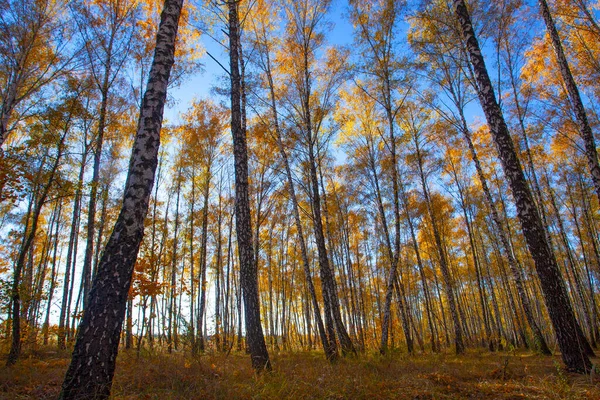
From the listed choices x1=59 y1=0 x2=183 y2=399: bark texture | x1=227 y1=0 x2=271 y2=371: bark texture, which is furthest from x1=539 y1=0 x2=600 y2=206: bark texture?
x1=59 y1=0 x2=183 y2=399: bark texture

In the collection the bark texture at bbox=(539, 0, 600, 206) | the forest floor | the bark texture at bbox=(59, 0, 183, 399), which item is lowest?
the forest floor

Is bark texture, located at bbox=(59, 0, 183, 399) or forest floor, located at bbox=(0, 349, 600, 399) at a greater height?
bark texture, located at bbox=(59, 0, 183, 399)

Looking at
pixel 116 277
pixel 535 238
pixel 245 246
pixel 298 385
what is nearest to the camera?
pixel 116 277

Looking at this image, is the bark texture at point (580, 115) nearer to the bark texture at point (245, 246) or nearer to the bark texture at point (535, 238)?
the bark texture at point (535, 238)

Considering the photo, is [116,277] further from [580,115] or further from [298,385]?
[580,115]

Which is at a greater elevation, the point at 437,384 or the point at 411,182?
the point at 411,182

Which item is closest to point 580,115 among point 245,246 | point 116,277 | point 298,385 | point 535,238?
point 535,238

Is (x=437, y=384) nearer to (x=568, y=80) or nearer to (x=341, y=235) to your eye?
(x=568, y=80)

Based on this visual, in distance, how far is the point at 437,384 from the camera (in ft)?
14.2

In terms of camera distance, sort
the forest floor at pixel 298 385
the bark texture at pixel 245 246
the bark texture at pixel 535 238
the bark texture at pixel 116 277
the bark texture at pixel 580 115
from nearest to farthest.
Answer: the bark texture at pixel 116 277 → the forest floor at pixel 298 385 → the bark texture at pixel 535 238 → the bark texture at pixel 245 246 → the bark texture at pixel 580 115

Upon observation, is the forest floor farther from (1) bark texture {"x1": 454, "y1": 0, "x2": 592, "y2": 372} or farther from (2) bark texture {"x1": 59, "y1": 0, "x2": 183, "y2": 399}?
(1) bark texture {"x1": 454, "y1": 0, "x2": 592, "y2": 372}

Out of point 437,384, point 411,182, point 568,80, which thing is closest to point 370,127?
point 411,182

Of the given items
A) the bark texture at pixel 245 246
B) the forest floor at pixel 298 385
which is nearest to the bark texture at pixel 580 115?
the forest floor at pixel 298 385

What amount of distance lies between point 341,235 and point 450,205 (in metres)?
6.81
